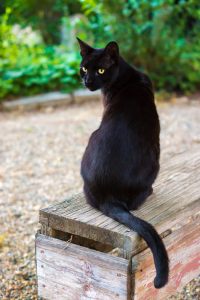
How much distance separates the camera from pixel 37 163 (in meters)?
4.25

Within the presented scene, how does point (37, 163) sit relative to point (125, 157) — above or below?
below

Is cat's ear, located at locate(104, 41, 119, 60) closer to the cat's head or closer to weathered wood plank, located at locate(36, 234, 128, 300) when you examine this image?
the cat's head

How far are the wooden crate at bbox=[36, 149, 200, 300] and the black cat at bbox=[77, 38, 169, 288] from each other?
5cm

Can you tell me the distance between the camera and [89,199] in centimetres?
204

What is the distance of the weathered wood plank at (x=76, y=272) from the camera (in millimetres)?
1807

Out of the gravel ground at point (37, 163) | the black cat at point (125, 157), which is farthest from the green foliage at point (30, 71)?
the black cat at point (125, 157)

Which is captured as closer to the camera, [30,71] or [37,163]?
[37,163]

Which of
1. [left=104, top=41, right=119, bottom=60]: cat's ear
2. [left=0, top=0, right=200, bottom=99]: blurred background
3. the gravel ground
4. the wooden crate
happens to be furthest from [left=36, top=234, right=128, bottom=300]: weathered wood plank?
[left=0, top=0, right=200, bottom=99]: blurred background

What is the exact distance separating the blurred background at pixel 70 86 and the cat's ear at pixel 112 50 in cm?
137

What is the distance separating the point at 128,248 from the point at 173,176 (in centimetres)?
70

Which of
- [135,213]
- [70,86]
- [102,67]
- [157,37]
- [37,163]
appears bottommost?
[37,163]

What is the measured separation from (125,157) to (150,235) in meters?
0.31

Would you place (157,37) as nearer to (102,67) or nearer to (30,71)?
(30,71)

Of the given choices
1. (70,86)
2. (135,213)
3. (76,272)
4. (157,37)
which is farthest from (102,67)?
(70,86)
